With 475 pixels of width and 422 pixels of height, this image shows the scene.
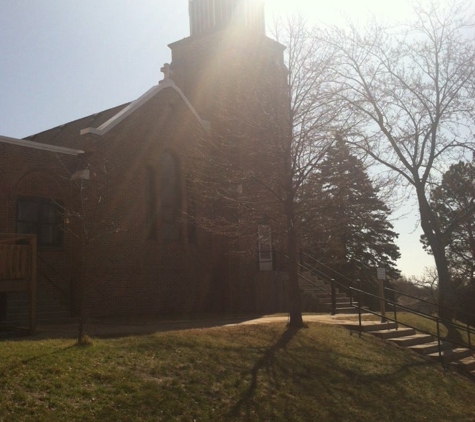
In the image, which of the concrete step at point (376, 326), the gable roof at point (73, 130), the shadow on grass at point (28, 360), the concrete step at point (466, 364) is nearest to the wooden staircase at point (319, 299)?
the concrete step at point (376, 326)

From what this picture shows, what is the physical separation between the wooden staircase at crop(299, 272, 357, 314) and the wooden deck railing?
36.6 ft

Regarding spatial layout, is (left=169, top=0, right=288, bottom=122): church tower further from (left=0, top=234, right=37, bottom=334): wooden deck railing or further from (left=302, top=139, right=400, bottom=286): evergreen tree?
(left=0, top=234, right=37, bottom=334): wooden deck railing

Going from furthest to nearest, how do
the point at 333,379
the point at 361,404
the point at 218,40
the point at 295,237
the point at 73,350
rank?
the point at 218,40, the point at 295,237, the point at 333,379, the point at 361,404, the point at 73,350

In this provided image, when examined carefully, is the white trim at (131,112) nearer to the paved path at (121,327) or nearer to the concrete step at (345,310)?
the paved path at (121,327)

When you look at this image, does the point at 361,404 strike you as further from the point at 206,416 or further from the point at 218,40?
the point at 218,40

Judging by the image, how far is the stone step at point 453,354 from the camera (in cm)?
1561

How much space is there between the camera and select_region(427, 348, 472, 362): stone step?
15.6 meters

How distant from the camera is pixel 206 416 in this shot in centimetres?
842

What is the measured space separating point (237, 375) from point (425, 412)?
12.5 ft

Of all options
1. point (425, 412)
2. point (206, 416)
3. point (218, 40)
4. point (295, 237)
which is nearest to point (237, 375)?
point (206, 416)

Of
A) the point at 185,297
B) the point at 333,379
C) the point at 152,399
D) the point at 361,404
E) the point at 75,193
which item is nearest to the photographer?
the point at 152,399

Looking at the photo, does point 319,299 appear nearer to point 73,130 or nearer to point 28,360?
point 73,130

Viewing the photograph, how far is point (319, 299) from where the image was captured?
70.7 feet

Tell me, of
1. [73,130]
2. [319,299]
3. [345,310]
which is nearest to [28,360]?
[345,310]
